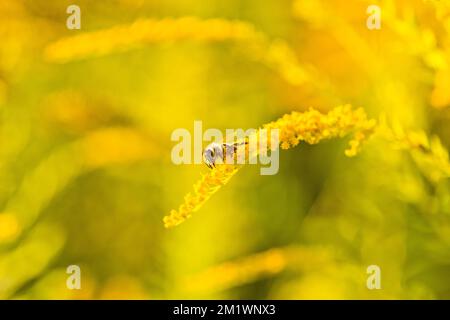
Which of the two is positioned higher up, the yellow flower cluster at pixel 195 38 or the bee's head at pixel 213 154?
the yellow flower cluster at pixel 195 38

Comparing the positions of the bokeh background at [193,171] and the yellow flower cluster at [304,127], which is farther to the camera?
the bokeh background at [193,171]

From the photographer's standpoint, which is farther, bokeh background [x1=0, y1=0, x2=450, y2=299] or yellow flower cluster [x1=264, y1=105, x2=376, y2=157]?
bokeh background [x1=0, y1=0, x2=450, y2=299]

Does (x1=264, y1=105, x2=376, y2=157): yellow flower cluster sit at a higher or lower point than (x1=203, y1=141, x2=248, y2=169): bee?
lower

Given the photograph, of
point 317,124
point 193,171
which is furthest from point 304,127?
point 193,171

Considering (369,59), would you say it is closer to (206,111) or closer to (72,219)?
(206,111)

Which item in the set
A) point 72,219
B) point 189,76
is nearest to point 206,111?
point 189,76

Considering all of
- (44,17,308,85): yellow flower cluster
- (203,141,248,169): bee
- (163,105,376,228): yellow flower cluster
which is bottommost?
(163,105,376,228): yellow flower cluster

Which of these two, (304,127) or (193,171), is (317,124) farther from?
(193,171)

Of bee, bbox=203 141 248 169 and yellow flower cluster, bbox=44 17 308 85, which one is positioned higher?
yellow flower cluster, bbox=44 17 308 85
